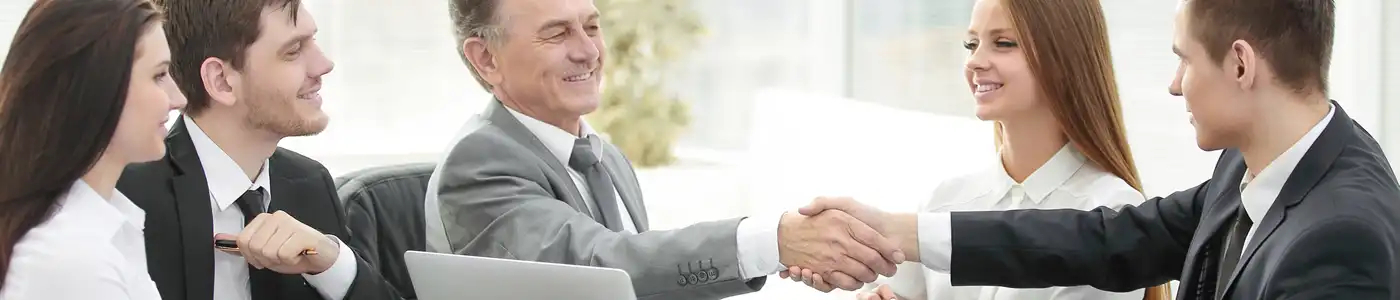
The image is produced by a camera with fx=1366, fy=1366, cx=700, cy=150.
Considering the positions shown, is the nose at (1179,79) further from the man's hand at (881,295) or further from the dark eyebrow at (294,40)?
the dark eyebrow at (294,40)

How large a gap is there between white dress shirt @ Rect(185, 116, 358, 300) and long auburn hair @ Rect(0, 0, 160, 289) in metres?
0.40

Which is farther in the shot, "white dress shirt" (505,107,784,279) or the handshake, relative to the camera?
the handshake

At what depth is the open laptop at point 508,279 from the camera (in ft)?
5.16

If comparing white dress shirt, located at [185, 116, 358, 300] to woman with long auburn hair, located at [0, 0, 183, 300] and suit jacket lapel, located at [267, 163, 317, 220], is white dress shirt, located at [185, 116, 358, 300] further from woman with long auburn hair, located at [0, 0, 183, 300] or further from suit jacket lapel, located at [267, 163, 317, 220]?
woman with long auburn hair, located at [0, 0, 183, 300]

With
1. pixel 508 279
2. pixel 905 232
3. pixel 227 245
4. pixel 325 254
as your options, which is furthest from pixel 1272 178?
pixel 227 245

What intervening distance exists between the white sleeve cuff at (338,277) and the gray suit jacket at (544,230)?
20 cm

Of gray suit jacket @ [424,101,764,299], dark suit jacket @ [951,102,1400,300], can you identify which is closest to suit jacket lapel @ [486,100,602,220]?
gray suit jacket @ [424,101,764,299]

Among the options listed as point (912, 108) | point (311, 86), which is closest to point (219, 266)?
point (311, 86)

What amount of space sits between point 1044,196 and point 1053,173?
44mm

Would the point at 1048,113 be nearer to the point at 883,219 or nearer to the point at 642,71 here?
the point at 883,219

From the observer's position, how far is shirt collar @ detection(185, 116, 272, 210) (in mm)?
1888

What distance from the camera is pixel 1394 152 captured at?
2.84m

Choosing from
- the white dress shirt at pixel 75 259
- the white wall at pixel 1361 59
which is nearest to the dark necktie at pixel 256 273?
the white dress shirt at pixel 75 259

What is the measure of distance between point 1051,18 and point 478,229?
3.07 feet
